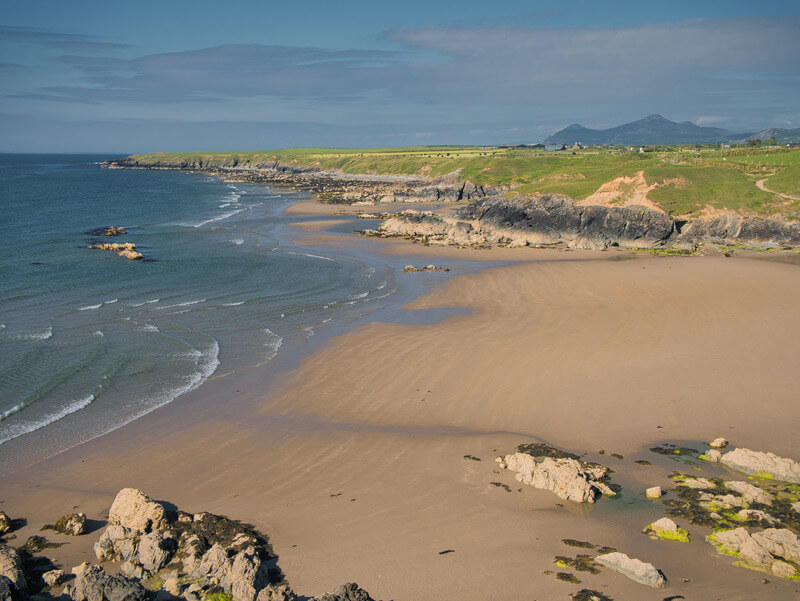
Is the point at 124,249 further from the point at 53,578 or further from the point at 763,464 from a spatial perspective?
the point at 763,464

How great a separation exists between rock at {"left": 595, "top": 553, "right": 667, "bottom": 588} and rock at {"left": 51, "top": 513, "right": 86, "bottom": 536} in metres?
10.3

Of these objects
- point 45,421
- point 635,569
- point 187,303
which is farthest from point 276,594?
point 187,303

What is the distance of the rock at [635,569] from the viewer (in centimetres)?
1002

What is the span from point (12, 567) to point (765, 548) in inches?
524

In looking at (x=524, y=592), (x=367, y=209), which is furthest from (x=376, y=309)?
(x=367, y=209)

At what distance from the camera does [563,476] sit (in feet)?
43.2

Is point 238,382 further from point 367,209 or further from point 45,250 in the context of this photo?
point 367,209

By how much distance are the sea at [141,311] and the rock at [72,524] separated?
4.04 metres

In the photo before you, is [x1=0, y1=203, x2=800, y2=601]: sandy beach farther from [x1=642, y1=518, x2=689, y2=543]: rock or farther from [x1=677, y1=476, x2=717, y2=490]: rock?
[x1=677, y1=476, x2=717, y2=490]: rock

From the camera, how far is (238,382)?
20.9 metres

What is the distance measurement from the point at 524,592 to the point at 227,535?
19.0 ft

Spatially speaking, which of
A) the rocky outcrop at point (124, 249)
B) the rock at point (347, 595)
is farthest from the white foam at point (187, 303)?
the rock at point (347, 595)

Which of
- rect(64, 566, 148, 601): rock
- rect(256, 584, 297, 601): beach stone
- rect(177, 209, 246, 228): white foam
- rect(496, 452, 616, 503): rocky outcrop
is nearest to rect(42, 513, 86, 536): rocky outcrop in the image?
rect(64, 566, 148, 601): rock

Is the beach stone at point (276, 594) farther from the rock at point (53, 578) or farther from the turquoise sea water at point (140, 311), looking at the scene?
the turquoise sea water at point (140, 311)
